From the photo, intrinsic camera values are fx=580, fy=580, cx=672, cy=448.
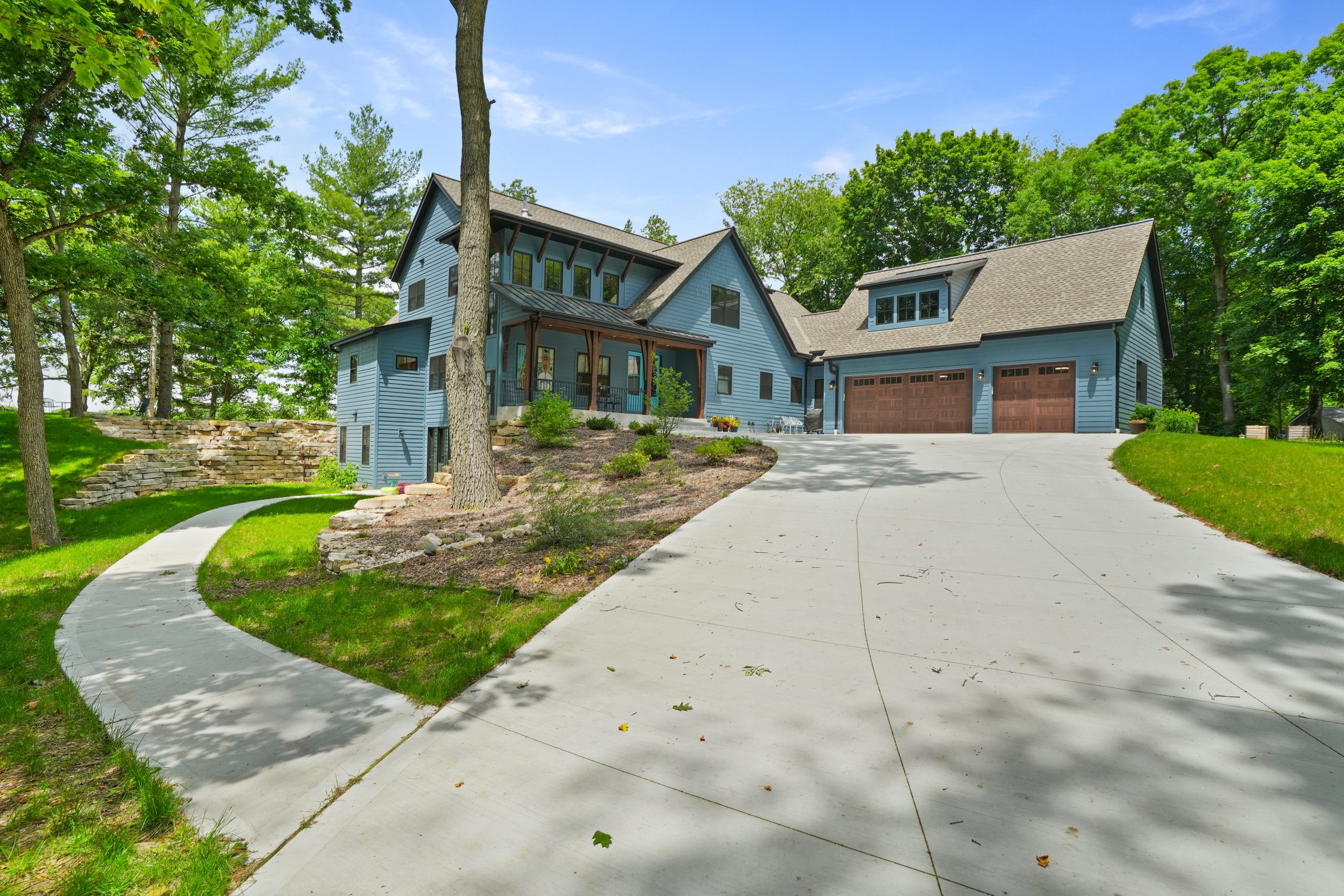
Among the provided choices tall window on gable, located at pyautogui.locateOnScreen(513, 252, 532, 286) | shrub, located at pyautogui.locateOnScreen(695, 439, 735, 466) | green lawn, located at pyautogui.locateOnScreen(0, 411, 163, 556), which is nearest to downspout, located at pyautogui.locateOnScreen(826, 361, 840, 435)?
tall window on gable, located at pyautogui.locateOnScreen(513, 252, 532, 286)

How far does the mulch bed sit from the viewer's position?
615 cm

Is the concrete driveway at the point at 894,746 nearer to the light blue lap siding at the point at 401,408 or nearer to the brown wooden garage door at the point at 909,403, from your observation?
the brown wooden garage door at the point at 909,403

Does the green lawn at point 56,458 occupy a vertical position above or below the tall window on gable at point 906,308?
below

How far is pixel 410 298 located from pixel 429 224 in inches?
125

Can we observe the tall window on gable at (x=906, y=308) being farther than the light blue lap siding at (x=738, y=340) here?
Yes

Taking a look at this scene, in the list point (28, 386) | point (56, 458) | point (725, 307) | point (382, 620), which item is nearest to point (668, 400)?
point (382, 620)

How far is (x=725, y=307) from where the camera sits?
2338 cm

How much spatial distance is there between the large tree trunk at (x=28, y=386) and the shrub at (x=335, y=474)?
1193 centimetres

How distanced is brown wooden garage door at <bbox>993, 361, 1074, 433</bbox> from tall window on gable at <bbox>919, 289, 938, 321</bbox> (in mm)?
3661

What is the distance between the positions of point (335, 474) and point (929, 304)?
2412cm

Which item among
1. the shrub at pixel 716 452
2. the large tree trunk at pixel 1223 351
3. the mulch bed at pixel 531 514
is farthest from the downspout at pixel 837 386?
the large tree trunk at pixel 1223 351

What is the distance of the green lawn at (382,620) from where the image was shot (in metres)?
4.13

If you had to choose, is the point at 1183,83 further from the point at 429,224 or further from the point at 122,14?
the point at 122,14

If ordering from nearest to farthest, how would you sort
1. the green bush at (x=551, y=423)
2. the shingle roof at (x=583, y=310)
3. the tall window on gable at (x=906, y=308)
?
1. the green bush at (x=551, y=423)
2. the shingle roof at (x=583, y=310)
3. the tall window on gable at (x=906, y=308)
